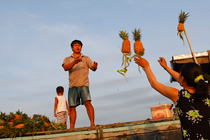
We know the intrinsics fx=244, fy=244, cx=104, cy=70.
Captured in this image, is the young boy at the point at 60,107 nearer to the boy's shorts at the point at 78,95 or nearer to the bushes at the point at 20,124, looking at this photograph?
the boy's shorts at the point at 78,95

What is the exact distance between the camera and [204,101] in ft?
8.53

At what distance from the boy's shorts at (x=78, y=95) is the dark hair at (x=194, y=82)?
3.98 meters

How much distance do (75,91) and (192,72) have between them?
4295 mm

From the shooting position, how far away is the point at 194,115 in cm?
257

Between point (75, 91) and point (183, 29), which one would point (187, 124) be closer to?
point (75, 91)

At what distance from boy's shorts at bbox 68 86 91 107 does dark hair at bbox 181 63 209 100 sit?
3980mm

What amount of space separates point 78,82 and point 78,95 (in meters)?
0.34

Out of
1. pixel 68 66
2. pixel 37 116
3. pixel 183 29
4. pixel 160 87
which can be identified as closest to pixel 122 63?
pixel 68 66

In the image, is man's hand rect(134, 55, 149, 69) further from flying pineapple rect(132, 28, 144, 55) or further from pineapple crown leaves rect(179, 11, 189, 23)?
pineapple crown leaves rect(179, 11, 189, 23)

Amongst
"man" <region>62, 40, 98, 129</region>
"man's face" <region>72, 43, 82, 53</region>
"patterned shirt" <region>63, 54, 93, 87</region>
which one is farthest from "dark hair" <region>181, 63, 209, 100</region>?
"man's face" <region>72, 43, 82, 53</region>

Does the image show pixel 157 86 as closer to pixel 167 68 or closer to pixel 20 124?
pixel 167 68

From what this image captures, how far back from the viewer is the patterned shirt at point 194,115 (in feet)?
8.32

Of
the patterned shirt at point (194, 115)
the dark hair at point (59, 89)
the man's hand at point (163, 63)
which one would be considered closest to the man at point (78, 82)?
the dark hair at point (59, 89)

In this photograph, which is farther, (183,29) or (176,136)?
(183,29)
